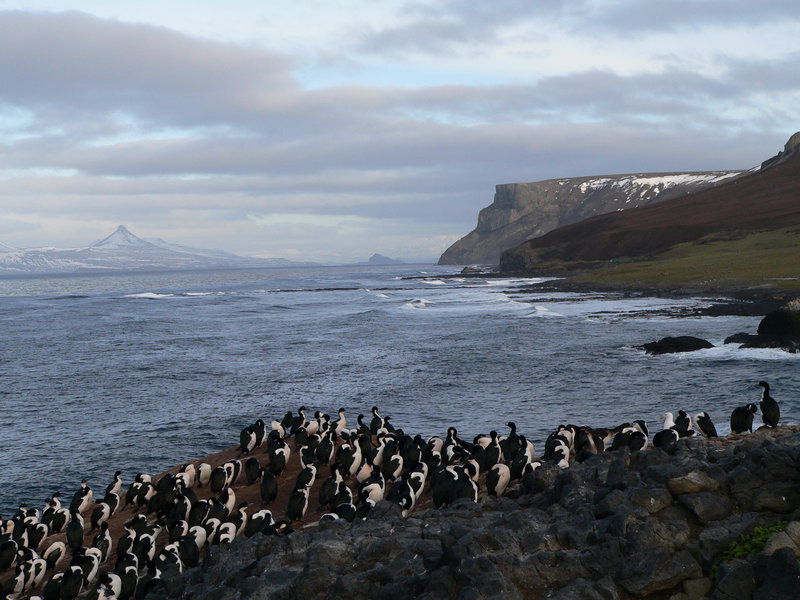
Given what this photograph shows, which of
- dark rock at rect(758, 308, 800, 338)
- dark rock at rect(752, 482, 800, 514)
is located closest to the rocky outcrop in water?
dark rock at rect(758, 308, 800, 338)

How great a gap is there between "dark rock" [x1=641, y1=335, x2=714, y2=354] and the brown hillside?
93.0 m

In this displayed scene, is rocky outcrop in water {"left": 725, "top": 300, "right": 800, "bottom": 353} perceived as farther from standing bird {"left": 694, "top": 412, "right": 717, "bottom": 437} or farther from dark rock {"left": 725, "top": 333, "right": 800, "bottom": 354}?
standing bird {"left": 694, "top": 412, "right": 717, "bottom": 437}

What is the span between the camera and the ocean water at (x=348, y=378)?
117 feet

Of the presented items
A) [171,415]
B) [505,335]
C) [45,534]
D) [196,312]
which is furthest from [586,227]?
[45,534]

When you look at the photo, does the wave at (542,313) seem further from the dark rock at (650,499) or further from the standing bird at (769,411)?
the dark rock at (650,499)

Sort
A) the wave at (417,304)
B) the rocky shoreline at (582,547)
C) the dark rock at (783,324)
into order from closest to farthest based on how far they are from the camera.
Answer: the rocky shoreline at (582,547) < the dark rock at (783,324) < the wave at (417,304)

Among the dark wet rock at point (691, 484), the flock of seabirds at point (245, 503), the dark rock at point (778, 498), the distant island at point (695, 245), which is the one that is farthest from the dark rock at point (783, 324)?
the dark wet rock at point (691, 484)

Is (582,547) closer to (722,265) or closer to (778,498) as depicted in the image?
(778,498)

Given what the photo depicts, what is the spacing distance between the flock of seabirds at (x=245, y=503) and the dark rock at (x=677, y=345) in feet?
82.9

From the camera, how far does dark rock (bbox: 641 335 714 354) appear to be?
5250 centimetres

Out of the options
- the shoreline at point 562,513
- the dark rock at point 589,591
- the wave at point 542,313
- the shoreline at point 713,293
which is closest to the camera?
the dark rock at point 589,591

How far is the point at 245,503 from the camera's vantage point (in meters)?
24.1

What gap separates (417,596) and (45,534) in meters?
14.8

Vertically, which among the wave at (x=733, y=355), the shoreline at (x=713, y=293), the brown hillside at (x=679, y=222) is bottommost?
the wave at (x=733, y=355)
